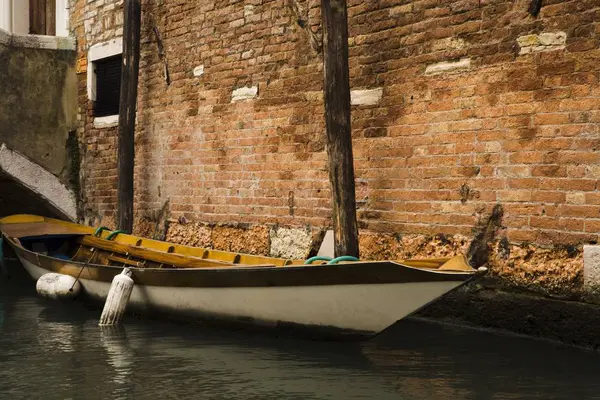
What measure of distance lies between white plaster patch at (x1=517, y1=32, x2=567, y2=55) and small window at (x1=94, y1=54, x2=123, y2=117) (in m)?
4.98

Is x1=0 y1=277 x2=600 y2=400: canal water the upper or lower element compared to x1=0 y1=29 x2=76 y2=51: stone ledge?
lower

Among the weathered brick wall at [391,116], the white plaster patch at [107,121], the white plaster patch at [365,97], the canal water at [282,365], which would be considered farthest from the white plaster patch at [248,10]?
the canal water at [282,365]

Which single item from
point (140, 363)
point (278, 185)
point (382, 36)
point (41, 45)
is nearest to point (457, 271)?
point (140, 363)

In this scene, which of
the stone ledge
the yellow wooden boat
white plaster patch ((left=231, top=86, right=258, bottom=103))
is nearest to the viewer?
the yellow wooden boat

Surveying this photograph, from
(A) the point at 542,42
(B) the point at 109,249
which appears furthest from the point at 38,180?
(A) the point at 542,42

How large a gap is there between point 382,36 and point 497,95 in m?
1.10

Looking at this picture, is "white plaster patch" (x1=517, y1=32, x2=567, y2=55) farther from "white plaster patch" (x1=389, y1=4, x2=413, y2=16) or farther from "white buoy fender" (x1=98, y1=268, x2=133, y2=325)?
"white buoy fender" (x1=98, y1=268, x2=133, y2=325)

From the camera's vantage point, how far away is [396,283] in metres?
4.85

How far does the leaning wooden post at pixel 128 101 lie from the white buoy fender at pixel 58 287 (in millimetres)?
1476

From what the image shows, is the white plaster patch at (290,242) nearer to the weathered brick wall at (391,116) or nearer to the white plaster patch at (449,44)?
the weathered brick wall at (391,116)

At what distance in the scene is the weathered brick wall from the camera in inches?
205

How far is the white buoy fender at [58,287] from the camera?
700cm

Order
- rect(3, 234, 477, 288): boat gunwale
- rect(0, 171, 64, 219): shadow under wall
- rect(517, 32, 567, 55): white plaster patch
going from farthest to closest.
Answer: rect(0, 171, 64, 219): shadow under wall, rect(517, 32, 567, 55): white plaster patch, rect(3, 234, 477, 288): boat gunwale

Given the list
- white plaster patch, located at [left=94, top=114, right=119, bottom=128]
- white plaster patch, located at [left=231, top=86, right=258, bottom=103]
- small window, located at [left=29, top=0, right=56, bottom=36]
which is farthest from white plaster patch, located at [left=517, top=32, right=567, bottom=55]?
small window, located at [left=29, top=0, right=56, bottom=36]
